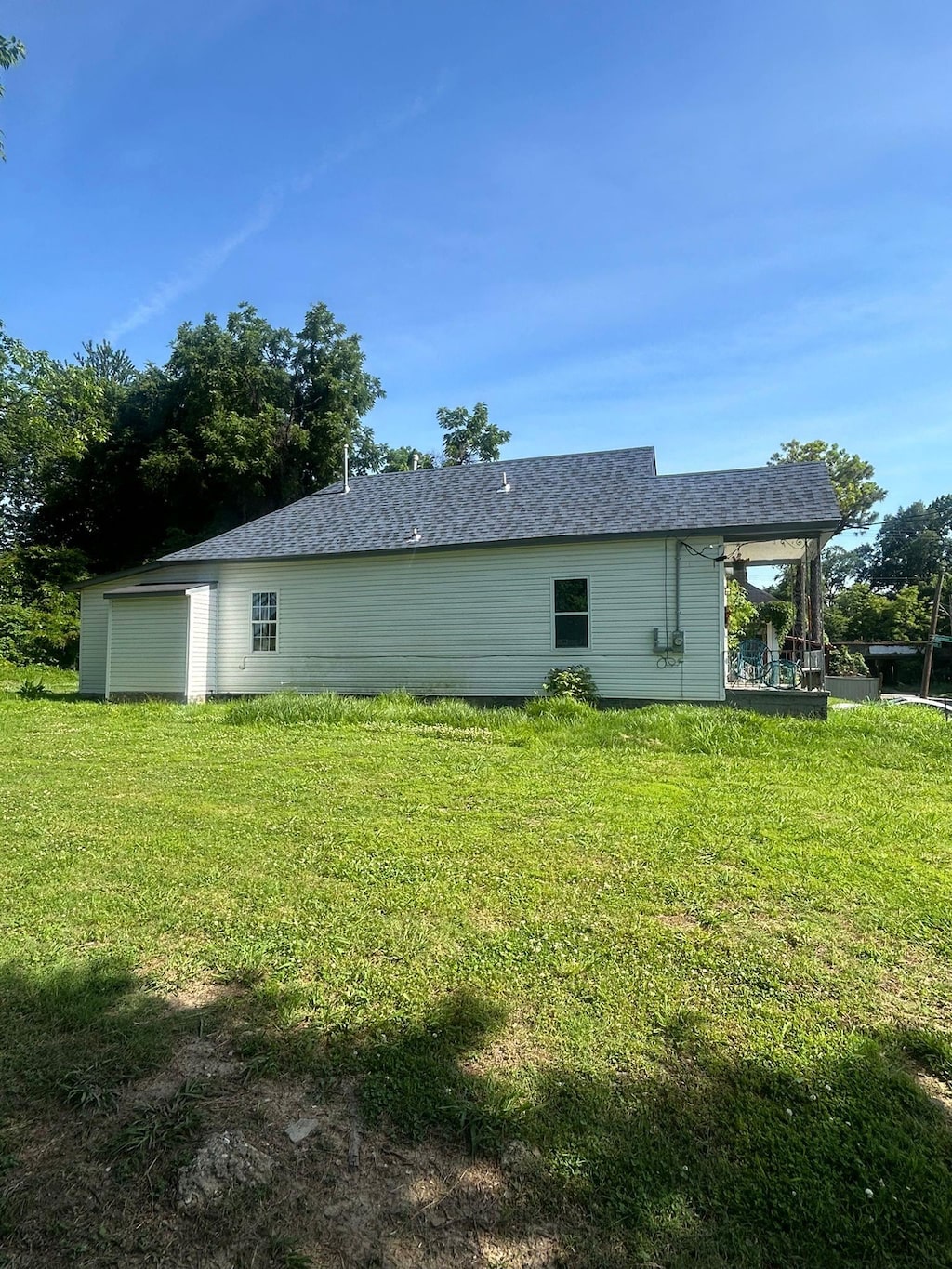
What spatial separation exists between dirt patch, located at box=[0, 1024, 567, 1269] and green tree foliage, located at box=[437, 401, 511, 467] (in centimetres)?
3095

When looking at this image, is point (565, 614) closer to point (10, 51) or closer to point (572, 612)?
point (572, 612)

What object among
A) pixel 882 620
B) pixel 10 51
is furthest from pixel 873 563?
pixel 10 51

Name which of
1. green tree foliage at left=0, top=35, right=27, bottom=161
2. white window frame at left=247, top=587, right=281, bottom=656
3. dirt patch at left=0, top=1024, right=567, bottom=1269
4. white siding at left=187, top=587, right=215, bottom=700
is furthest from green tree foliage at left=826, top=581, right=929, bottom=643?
dirt patch at left=0, top=1024, right=567, bottom=1269

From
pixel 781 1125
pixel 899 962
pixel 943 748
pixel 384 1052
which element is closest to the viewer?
pixel 781 1125

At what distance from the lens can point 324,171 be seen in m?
10.8

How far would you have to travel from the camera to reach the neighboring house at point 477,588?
443 inches

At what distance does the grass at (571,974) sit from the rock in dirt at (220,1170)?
141 mm

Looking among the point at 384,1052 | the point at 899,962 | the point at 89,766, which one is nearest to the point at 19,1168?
the point at 384,1052

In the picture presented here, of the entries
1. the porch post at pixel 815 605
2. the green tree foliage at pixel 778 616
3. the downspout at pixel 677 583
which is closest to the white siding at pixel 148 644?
the downspout at pixel 677 583

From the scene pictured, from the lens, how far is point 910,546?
56031 mm

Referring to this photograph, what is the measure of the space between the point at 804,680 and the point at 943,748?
13.6ft

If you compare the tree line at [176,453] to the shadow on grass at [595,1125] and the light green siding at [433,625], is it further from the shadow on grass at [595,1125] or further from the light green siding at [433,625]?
the shadow on grass at [595,1125]

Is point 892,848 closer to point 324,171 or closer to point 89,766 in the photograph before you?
point 89,766

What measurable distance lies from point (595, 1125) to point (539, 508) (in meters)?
12.2
